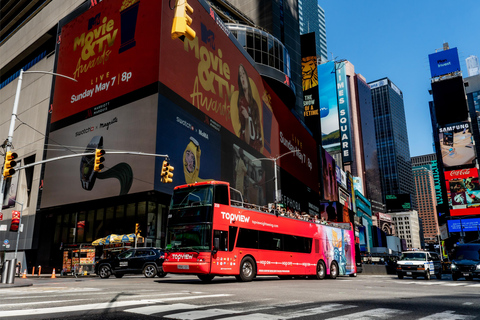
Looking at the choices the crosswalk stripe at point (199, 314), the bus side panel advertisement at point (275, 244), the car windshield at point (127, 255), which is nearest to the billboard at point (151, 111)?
the car windshield at point (127, 255)

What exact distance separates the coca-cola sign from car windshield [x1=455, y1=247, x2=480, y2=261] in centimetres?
8049

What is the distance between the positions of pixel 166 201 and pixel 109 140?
8.75 m

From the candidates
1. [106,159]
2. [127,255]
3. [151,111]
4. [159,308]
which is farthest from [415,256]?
[106,159]

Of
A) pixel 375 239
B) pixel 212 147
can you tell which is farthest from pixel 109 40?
pixel 375 239

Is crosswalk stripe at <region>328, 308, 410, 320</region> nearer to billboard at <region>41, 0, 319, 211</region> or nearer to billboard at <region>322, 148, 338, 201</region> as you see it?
billboard at <region>41, 0, 319, 211</region>

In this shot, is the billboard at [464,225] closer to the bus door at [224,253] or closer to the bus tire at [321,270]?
the bus tire at [321,270]

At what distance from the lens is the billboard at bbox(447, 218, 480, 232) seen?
91.2 meters

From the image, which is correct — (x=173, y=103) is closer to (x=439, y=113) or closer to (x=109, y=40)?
(x=109, y=40)

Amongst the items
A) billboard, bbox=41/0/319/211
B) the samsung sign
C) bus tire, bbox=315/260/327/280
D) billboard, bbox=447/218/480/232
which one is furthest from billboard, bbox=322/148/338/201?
bus tire, bbox=315/260/327/280

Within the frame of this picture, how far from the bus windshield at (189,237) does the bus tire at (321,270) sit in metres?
10.5

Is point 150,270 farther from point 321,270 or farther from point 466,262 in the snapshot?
point 466,262

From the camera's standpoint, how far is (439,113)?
103 meters

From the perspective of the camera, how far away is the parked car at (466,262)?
72.6ft

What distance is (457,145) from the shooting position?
9669cm
